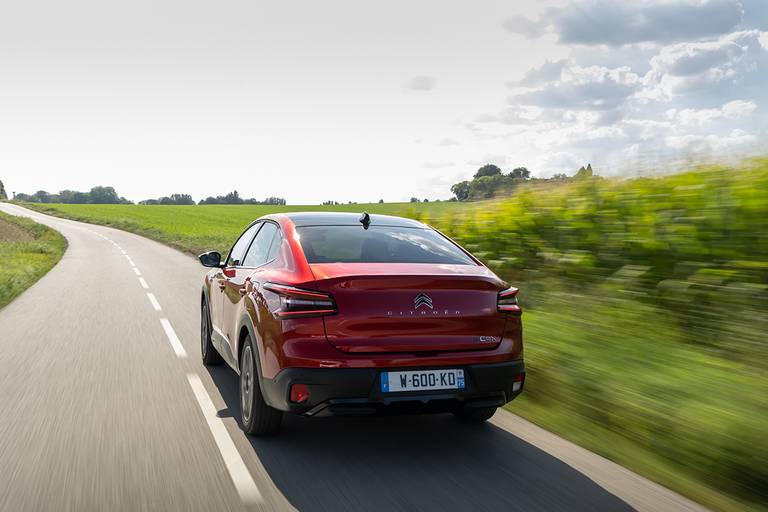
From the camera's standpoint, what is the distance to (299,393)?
4.02 meters

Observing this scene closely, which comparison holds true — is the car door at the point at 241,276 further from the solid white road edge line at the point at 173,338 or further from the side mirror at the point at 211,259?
the solid white road edge line at the point at 173,338

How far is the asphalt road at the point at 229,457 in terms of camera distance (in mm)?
3574

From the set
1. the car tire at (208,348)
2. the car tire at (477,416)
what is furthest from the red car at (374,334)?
the car tire at (208,348)

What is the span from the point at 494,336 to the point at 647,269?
8.66 ft

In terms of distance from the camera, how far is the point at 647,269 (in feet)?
20.6

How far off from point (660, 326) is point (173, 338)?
19.0ft

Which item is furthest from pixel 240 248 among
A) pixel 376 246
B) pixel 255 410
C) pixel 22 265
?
pixel 22 265

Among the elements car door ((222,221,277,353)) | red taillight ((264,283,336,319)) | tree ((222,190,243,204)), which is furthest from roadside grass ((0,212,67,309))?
tree ((222,190,243,204))

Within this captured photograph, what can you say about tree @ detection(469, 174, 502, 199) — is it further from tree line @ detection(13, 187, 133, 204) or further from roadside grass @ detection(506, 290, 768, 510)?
tree line @ detection(13, 187, 133, 204)

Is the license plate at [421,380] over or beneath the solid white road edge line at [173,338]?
over

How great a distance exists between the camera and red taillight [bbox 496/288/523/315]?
173 inches

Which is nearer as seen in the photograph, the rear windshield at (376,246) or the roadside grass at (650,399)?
the roadside grass at (650,399)

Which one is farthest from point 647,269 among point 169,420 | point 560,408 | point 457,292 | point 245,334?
point 169,420

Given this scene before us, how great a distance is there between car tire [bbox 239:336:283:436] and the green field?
1960mm
